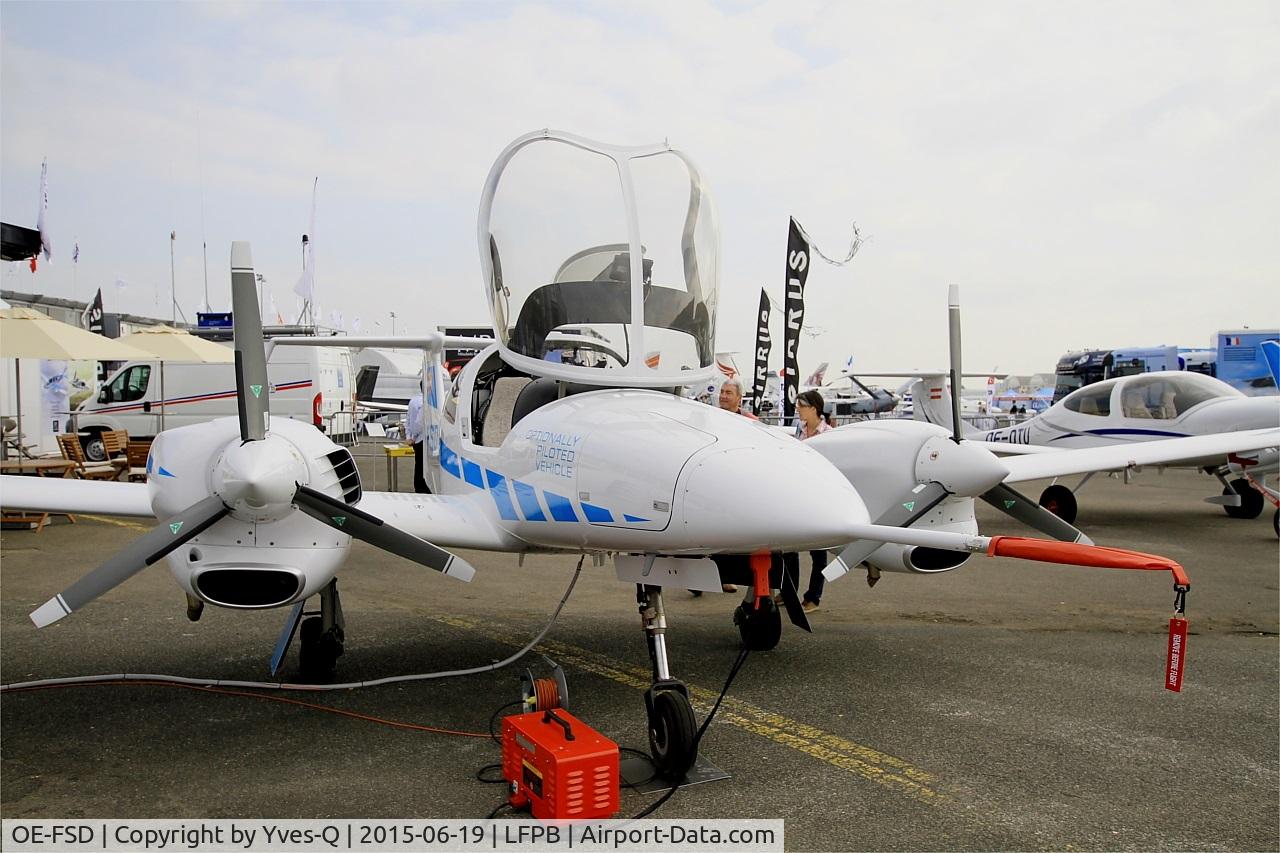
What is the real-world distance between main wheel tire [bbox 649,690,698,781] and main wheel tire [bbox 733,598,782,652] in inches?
89.5

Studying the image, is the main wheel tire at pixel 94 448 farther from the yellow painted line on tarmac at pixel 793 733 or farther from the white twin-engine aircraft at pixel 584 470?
the yellow painted line on tarmac at pixel 793 733

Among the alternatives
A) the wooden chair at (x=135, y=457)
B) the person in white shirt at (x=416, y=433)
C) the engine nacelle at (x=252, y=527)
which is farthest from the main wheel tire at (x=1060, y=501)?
the wooden chair at (x=135, y=457)

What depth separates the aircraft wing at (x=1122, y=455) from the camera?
281 inches

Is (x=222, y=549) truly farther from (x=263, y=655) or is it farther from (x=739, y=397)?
(x=739, y=397)

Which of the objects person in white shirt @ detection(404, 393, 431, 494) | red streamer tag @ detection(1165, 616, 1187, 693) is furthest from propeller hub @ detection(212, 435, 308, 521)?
person in white shirt @ detection(404, 393, 431, 494)

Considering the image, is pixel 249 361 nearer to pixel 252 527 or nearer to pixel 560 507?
pixel 252 527

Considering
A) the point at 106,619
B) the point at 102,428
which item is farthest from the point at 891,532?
the point at 102,428

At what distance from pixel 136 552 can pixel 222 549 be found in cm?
42

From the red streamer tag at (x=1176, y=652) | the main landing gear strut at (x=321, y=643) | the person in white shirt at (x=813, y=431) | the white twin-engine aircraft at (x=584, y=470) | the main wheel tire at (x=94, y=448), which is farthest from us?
the main wheel tire at (x=94, y=448)

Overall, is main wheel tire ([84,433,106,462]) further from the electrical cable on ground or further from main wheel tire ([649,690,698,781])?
main wheel tire ([649,690,698,781])

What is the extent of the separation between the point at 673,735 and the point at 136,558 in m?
2.67

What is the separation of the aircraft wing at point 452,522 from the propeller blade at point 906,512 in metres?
1.95

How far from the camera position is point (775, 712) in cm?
579

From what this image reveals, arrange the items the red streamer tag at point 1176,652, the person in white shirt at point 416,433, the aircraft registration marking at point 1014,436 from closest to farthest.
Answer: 1. the red streamer tag at point 1176,652
2. the person in white shirt at point 416,433
3. the aircraft registration marking at point 1014,436
